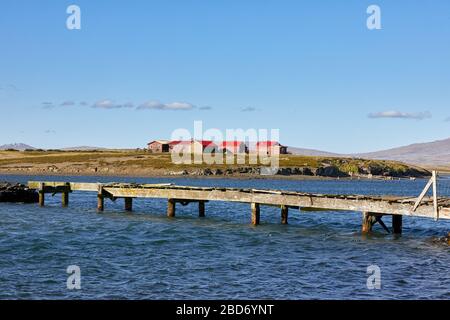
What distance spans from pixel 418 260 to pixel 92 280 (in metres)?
14.4

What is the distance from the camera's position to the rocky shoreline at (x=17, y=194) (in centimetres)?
5984

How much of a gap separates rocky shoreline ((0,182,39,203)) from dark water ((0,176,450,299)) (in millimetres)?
15883

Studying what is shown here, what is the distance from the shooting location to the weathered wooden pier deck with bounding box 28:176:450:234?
108 feet

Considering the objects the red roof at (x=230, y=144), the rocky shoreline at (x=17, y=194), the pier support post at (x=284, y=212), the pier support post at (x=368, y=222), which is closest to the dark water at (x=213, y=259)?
the pier support post at (x=368, y=222)

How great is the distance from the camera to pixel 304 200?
125ft

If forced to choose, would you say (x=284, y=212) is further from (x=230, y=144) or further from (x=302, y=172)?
(x=230, y=144)

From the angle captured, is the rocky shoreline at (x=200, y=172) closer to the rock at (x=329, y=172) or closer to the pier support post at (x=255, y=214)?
the rock at (x=329, y=172)

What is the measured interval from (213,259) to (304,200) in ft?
41.1

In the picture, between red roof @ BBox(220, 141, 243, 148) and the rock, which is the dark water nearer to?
the rock

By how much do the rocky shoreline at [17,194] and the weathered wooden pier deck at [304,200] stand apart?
9.87 metres

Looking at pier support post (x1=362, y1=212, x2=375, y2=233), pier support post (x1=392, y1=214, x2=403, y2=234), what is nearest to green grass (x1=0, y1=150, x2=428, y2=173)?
pier support post (x1=392, y1=214, x2=403, y2=234)

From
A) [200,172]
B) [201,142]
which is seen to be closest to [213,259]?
[200,172]
